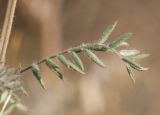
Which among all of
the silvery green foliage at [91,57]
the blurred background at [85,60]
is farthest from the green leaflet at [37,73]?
the blurred background at [85,60]

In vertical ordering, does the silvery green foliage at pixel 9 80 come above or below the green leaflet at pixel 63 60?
below

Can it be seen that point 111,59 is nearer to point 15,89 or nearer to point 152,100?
point 152,100

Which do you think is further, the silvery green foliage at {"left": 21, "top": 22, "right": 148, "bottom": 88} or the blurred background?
the blurred background

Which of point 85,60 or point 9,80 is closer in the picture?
point 9,80

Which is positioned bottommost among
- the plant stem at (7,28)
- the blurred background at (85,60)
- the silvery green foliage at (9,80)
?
the silvery green foliage at (9,80)

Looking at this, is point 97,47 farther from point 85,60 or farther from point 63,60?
point 85,60

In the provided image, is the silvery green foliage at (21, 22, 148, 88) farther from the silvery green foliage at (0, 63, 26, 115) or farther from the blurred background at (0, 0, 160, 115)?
the blurred background at (0, 0, 160, 115)

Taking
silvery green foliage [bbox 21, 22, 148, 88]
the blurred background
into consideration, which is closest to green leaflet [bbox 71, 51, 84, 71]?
silvery green foliage [bbox 21, 22, 148, 88]

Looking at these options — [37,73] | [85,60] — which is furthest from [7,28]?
[85,60]

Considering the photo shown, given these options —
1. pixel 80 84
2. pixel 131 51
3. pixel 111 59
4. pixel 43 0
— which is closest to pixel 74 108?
pixel 80 84

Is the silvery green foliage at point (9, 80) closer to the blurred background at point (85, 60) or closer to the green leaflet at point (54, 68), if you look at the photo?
the green leaflet at point (54, 68)
